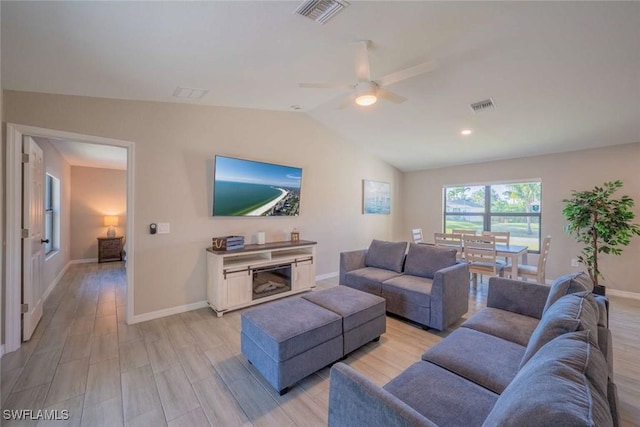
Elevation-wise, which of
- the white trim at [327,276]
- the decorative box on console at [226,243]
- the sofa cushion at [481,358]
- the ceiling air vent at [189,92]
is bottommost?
the white trim at [327,276]

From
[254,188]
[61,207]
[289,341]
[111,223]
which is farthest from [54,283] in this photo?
[289,341]

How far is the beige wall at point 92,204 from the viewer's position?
6184 mm

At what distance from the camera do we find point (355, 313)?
Answer: 7.63 ft

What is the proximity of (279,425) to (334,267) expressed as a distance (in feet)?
11.7

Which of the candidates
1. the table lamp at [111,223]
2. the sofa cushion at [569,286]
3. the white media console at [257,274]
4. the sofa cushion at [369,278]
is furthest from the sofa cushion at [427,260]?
the table lamp at [111,223]

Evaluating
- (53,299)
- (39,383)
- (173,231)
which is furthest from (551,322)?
(53,299)

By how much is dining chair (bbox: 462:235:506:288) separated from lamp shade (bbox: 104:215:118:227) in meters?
7.90

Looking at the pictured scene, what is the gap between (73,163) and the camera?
5.95 m

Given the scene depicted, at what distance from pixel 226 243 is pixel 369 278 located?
195cm

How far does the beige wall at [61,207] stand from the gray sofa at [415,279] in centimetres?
436

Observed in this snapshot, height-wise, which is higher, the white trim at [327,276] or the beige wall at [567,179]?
the beige wall at [567,179]

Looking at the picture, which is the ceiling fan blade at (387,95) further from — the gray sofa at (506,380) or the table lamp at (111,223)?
the table lamp at (111,223)

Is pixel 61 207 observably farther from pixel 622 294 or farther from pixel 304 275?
pixel 622 294

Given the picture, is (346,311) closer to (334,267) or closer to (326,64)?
(326,64)
